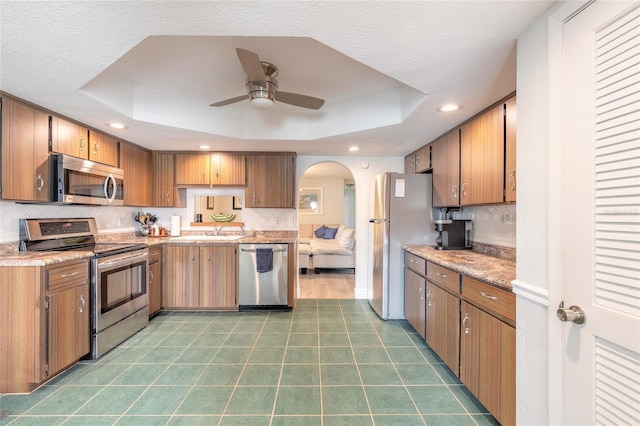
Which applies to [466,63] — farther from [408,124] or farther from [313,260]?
[313,260]

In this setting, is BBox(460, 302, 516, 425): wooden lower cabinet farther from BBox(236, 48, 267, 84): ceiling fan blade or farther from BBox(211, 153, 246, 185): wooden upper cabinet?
BBox(211, 153, 246, 185): wooden upper cabinet

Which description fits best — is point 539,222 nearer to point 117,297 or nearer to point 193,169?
point 117,297

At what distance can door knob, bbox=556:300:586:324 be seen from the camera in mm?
1025

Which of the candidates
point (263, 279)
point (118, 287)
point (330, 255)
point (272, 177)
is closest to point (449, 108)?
point (272, 177)

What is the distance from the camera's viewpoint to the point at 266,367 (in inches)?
88.0

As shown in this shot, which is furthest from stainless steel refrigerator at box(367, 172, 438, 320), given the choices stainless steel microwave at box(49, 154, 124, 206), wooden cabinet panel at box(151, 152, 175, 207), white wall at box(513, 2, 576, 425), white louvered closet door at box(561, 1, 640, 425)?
stainless steel microwave at box(49, 154, 124, 206)

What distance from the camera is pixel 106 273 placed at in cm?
246

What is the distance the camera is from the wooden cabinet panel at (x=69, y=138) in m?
2.43

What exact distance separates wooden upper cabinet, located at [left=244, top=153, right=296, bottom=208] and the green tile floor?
1.74 meters

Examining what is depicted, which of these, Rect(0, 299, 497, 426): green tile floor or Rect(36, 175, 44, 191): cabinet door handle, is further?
Rect(36, 175, 44, 191): cabinet door handle

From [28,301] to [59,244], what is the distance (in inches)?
36.5

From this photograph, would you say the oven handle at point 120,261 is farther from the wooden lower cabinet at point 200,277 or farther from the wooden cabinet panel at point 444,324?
the wooden cabinet panel at point 444,324

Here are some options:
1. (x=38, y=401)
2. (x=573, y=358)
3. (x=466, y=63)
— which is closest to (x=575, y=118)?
(x=466, y=63)

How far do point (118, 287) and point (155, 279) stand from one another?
721mm
